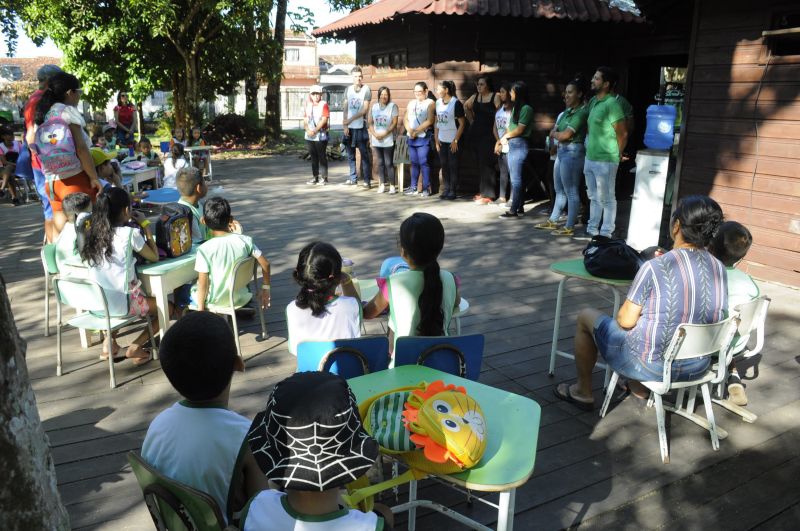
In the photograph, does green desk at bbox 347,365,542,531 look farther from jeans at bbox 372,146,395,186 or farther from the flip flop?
jeans at bbox 372,146,395,186

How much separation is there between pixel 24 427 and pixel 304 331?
67.6 inches

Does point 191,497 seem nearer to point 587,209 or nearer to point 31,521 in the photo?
point 31,521

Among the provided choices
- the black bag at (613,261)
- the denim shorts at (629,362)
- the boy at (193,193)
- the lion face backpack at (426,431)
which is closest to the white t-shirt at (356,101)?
the boy at (193,193)

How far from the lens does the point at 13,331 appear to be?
4.38 ft

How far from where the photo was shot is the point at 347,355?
2564 mm

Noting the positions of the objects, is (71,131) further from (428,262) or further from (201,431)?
(201,431)

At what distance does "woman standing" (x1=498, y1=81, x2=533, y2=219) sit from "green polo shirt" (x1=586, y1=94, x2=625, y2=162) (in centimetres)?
127

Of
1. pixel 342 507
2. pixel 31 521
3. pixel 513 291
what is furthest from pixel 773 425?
pixel 31 521

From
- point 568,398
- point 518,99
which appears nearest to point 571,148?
point 518,99

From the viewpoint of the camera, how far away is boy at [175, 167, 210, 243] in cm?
458

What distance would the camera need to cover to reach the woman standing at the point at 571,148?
7.52 meters

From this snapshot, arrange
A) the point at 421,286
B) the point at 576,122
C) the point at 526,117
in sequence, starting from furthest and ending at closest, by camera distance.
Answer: the point at 526,117
the point at 576,122
the point at 421,286

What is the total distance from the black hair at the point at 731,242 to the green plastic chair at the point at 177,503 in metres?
3.01

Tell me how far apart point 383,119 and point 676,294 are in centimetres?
809
